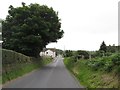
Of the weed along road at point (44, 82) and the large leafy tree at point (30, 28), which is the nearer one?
the weed along road at point (44, 82)

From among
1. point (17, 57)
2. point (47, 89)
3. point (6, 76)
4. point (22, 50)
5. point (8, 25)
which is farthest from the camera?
point (8, 25)

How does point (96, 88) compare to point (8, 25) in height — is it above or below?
below

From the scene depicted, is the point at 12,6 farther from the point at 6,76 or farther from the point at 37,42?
the point at 6,76

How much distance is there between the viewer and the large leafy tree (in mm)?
55875

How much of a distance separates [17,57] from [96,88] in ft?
63.2

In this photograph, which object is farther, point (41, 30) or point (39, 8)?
point (39, 8)

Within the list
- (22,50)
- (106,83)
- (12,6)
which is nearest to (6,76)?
(106,83)

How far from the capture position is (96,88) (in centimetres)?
1780

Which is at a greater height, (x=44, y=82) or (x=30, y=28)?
(x=30, y=28)

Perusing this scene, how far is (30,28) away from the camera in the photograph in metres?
55.9

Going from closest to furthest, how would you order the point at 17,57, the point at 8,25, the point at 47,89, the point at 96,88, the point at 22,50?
the point at 96,88
the point at 47,89
the point at 17,57
the point at 22,50
the point at 8,25

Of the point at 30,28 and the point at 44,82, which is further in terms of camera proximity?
the point at 30,28

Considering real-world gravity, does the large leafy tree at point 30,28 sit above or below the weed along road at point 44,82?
above

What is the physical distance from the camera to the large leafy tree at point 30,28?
55875 mm
